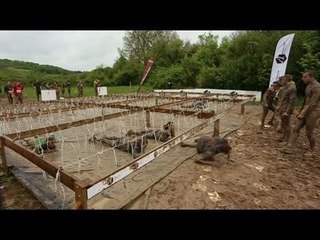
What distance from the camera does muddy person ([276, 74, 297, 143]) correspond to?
5.40m

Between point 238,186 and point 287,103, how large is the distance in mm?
2982

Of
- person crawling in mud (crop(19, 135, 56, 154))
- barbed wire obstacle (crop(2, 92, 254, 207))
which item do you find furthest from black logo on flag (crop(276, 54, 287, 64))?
person crawling in mud (crop(19, 135, 56, 154))

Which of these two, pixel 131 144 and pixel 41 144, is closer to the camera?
pixel 131 144

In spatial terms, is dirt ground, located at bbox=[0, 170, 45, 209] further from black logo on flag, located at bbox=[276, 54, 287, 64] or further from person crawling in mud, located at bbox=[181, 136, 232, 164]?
black logo on flag, located at bbox=[276, 54, 287, 64]

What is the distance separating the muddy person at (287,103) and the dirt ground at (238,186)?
2.62 feet

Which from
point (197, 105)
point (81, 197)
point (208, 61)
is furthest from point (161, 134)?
point (208, 61)

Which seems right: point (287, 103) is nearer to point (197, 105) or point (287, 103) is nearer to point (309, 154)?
point (309, 154)

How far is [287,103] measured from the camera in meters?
5.62

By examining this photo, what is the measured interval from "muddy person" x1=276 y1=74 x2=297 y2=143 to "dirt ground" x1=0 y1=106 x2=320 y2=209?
2.62ft

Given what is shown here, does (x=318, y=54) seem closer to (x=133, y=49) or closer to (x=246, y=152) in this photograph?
(x=246, y=152)

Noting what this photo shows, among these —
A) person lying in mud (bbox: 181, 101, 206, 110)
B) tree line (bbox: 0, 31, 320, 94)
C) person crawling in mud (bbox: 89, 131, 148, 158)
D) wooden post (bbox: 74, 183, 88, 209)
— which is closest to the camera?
wooden post (bbox: 74, 183, 88, 209)

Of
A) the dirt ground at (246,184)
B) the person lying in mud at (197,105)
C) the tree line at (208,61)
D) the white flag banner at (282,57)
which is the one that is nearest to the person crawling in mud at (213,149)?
the dirt ground at (246,184)

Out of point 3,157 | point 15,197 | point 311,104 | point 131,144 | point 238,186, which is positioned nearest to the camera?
point 15,197
